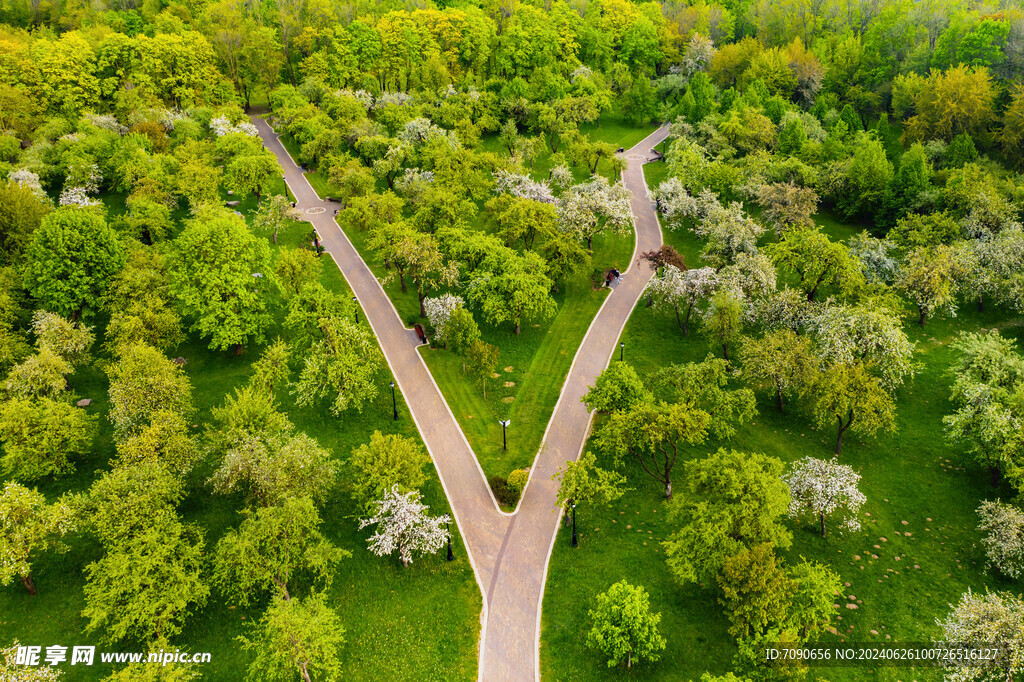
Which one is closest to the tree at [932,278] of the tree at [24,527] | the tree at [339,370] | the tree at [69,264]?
the tree at [339,370]

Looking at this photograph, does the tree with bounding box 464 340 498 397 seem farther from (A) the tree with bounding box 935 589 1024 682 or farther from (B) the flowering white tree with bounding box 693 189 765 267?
(A) the tree with bounding box 935 589 1024 682

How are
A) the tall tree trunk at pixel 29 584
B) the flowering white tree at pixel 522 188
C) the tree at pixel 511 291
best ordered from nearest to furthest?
the tall tree trunk at pixel 29 584, the tree at pixel 511 291, the flowering white tree at pixel 522 188

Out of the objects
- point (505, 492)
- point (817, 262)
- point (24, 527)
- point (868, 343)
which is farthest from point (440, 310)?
point (868, 343)

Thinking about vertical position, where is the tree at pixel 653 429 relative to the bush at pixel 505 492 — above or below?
above

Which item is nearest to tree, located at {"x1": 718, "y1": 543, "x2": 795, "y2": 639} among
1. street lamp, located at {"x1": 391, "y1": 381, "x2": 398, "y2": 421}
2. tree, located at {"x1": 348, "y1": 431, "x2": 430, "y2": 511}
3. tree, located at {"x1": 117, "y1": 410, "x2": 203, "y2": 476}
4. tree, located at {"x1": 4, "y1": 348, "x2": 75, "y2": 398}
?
tree, located at {"x1": 348, "y1": 431, "x2": 430, "y2": 511}

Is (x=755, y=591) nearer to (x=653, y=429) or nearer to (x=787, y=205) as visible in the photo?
(x=653, y=429)

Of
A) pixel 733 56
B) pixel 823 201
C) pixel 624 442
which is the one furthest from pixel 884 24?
pixel 624 442

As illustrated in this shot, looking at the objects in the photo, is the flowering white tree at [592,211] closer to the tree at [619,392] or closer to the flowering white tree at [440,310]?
the flowering white tree at [440,310]
